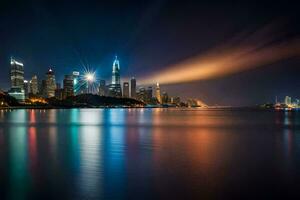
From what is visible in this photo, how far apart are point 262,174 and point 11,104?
667 feet

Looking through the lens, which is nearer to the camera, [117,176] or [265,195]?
[265,195]

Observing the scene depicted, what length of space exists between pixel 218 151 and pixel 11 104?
646 feet

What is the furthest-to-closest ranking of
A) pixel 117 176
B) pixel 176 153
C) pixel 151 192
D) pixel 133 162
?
pixel 176 153, pixel 133 162, pixel 117 176, pixel 151 192

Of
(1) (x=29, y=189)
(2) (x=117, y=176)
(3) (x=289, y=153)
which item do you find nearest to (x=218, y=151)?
(3) (x=289, y=153)

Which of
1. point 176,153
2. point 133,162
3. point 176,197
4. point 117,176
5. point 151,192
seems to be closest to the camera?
point 176,197

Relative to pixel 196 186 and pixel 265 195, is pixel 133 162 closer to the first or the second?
pixel 196 186

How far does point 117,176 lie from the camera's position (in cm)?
1297

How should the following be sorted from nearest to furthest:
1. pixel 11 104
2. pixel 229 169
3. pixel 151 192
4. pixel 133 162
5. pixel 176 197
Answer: pixel 176 197 → pixel 151 192 → pixel 229 169 → pixel 133 162 → pixel 11 104

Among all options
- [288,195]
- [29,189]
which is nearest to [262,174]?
[288,195]

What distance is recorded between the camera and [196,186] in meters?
11.1

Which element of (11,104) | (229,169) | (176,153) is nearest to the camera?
(229,169)

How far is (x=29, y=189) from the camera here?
10750 millimetres

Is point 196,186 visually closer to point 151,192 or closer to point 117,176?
point 151,192

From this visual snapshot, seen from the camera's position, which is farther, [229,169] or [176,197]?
[229,169]
